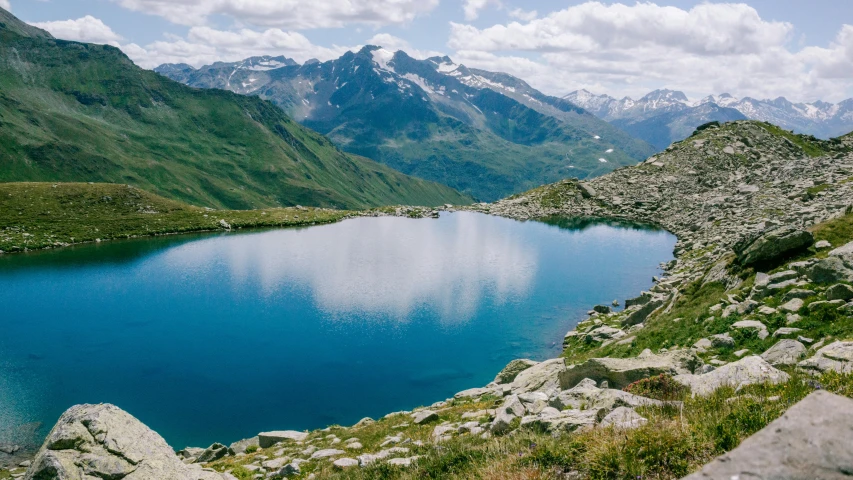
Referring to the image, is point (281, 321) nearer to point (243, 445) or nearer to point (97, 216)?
point (243, 445)

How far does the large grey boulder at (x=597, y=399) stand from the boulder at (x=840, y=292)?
40.6ft

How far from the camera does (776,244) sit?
99.5 ft

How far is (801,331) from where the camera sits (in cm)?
2062

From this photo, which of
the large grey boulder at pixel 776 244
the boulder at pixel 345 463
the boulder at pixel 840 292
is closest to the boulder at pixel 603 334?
the large grey boulder at pixel 776 244

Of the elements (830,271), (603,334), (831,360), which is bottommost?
(603,334)

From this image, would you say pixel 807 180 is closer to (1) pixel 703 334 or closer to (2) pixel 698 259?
(2) pixel 698 259

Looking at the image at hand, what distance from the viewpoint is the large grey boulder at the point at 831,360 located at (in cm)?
1377

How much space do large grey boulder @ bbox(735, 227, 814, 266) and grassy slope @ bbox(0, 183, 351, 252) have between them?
4299 inches

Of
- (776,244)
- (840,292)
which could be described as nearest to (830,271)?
(840,292)

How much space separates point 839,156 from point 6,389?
139 m

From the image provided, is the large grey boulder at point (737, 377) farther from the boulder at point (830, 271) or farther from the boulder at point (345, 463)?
the boulder at point (830, 271)

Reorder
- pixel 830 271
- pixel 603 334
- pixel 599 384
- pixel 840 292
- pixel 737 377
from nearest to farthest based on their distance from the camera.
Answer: pixel 737 377 < pixel 599 384 < pixel 840 292 < pixel 830 271 < pixel 603 334

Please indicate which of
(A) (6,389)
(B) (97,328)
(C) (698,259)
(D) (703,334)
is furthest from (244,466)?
(C) (698,259)

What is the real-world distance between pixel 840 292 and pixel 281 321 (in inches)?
1988
